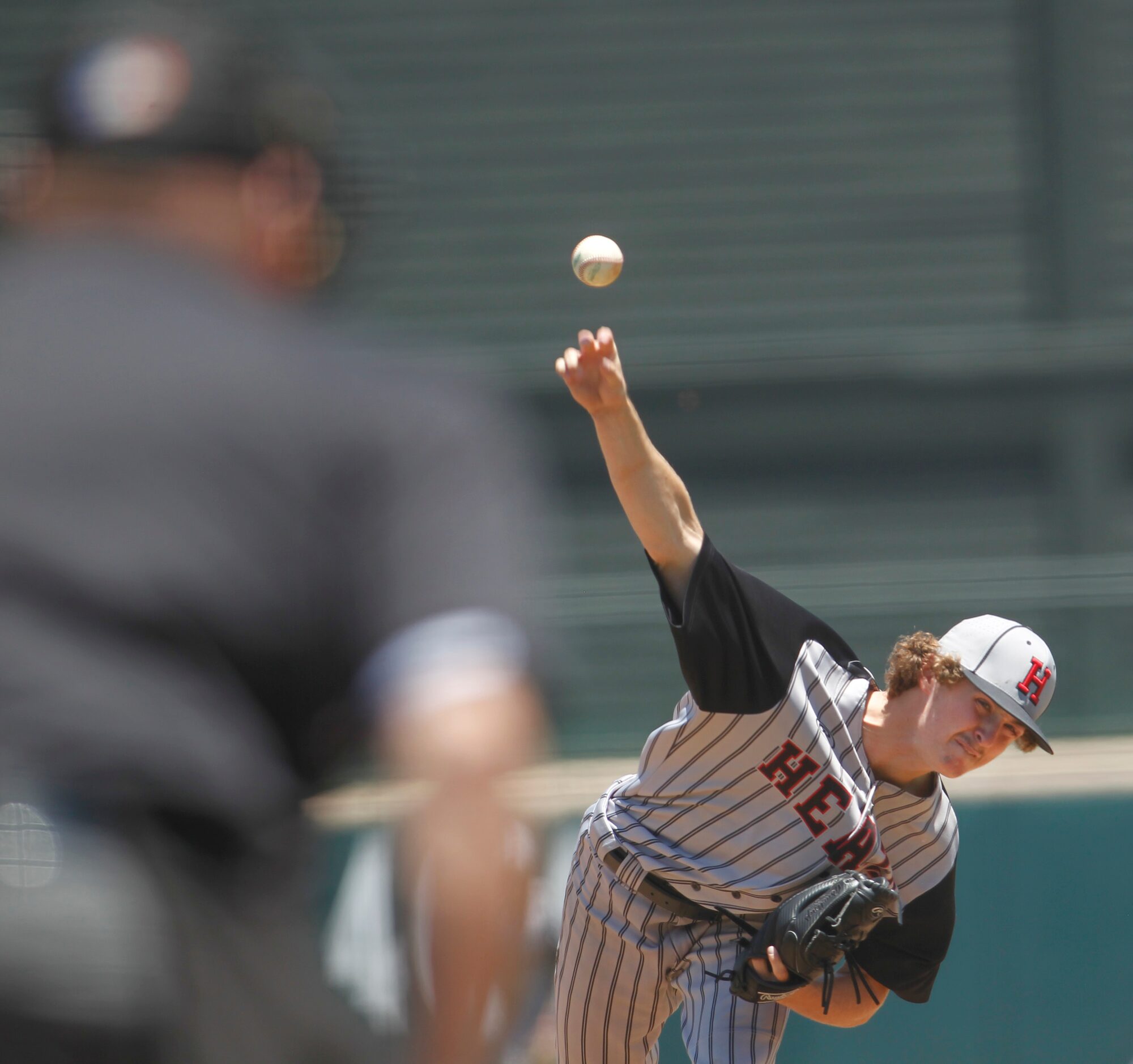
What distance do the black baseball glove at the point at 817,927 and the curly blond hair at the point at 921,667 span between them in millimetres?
458

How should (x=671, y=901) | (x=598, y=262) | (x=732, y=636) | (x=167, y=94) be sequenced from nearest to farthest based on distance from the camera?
(x=167, y=94) < (x=732, y=636) < (x=671, y=901) < (x=598, y=262)

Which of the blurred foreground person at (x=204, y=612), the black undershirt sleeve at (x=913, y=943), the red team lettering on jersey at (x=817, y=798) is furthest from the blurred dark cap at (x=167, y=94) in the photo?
the black undershirt sleeve at (x=913, y=943)

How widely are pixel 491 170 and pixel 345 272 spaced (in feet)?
14.4

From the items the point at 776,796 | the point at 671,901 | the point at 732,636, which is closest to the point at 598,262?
the point at 732,636

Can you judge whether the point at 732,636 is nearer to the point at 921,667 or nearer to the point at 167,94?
the point at 921,667

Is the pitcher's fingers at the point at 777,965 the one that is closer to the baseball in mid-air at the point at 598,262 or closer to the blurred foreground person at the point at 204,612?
the baseball in mid-air at the point at 598,262

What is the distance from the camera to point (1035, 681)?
3.26 meters

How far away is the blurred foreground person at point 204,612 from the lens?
3.30 ft

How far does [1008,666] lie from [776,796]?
1.98 feet

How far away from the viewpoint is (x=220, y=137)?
115 centimetres

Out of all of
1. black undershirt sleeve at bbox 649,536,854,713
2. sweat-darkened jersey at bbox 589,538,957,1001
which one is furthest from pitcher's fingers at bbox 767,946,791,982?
black undershirt sleeve at bbox 649,536,854,713

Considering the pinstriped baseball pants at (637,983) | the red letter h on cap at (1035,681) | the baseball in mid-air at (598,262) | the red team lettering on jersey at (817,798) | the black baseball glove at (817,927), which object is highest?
the baseball in mid-air at (598,262)

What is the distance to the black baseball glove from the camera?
3100 mm

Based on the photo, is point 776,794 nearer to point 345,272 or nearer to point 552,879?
point 552,879
